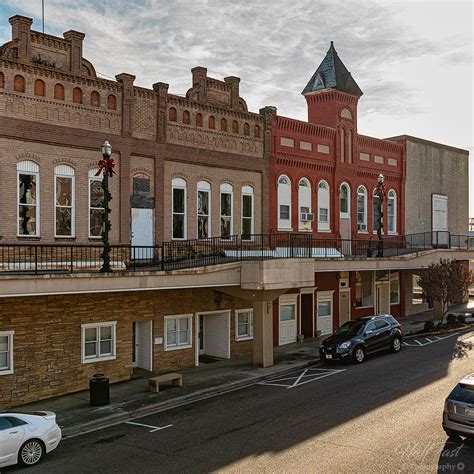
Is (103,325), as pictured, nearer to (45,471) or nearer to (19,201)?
(19,201)

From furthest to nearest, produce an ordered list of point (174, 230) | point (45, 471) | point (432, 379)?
point (174, 230)
point (432, 379)
point (45, 471)

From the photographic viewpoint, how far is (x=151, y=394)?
18656 mm

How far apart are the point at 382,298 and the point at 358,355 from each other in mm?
13426

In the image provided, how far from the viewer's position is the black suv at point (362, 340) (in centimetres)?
2241

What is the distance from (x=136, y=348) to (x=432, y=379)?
35.4ft

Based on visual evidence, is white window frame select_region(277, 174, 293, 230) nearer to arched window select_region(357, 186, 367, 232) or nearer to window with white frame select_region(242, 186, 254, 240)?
window with white frame select_region(242, 186, 254, 240)

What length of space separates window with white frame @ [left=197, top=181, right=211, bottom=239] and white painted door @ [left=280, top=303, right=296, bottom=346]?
19.2ft

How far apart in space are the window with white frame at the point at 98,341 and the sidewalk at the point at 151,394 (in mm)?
1094

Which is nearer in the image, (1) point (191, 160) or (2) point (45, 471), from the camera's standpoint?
(2) point (45, 471)

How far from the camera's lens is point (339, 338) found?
75.8 feet

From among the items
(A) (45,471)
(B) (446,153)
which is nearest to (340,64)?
(B) (446,153)

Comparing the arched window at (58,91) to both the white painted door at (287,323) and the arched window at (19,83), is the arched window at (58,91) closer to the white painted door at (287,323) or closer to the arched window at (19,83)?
the arched window at (19,83)

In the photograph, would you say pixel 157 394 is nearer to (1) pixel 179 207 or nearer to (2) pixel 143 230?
(2) pixel 143 230

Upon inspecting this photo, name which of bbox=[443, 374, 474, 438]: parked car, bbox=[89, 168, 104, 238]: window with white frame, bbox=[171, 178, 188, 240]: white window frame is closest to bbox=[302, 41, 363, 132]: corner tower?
bbox=[171, 178, 188, 240]: white window frame
